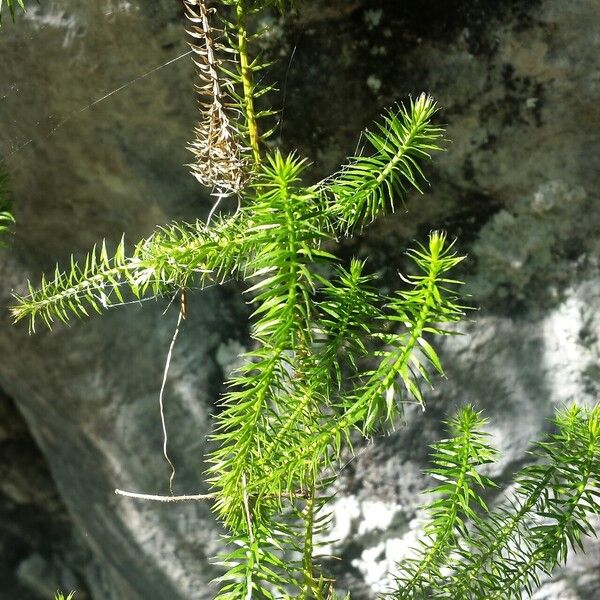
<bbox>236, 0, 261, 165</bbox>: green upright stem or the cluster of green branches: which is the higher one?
<bbox>236, 0, 261, 165</bbox>: green upright stem

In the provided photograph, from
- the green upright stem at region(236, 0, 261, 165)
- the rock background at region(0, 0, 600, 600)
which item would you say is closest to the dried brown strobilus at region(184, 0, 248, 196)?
the green upright stem at region(236, 0, 261, 165)

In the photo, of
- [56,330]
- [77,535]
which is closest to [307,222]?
[56,330]

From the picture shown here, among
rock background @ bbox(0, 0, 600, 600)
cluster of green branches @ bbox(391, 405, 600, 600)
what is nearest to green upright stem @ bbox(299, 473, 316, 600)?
cluster of green branches @ bbox(391, 405, 600, 600)

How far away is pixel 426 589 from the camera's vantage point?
2.44ft

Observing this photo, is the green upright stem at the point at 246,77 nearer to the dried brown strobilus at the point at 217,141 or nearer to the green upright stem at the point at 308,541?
the dried brown strobilus at the point at 217,141

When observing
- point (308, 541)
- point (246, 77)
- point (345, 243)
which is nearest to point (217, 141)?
point (246, 77)

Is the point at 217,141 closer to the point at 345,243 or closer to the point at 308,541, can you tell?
the point at 345,243

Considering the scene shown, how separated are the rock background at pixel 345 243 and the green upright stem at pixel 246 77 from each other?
0.17 metres

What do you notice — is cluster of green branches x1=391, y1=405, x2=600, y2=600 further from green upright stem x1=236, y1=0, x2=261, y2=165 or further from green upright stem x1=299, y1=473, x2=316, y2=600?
green upright stem x1=236, y1=0, x2=261, y2=165

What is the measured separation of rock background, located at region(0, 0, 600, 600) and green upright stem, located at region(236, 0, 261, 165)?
6.8 inches

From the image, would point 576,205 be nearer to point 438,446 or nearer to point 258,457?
point 438,446

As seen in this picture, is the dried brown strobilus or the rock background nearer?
the dried brown strobilus

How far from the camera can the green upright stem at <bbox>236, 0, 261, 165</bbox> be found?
597 mm

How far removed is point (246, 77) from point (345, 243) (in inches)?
12.2
